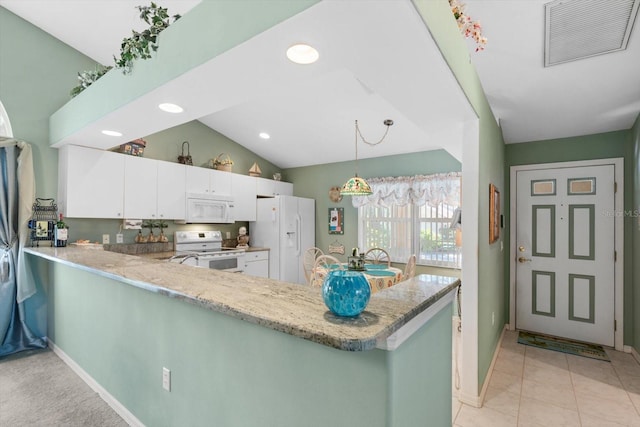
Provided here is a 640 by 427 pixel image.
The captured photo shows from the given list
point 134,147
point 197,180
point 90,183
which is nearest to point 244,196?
point 197,180

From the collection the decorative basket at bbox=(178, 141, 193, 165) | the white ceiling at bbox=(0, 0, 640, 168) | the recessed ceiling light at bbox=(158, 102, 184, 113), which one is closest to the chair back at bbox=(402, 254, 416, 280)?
the white ceiling at bbox=(0, 0, 640, 168)

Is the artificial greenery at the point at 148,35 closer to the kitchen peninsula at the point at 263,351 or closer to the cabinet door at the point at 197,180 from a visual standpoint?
the kitchen peninsula at the point at 263,351

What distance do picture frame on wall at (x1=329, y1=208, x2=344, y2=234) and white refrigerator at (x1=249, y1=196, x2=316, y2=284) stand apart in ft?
1.35

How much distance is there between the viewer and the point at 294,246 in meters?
5.40

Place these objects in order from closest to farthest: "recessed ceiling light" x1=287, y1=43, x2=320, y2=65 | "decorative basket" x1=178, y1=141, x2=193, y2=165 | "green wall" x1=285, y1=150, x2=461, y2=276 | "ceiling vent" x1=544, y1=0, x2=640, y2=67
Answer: "recessed ceiling light" x1=287, y1=43, x2=320, y2=65 → "ceiling vent" x1=544, y1=0, x2=640, y2=67 → "decorative basket" x1=178, y1=141, x2=193, y2=165 → "green wall" x1=285, y1=150, x2=461, y2=276

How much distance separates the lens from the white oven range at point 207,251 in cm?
421

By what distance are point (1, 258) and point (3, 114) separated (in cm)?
143

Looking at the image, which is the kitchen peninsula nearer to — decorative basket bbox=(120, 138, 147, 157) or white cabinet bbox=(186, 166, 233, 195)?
decorative basket bbox=(120, 138, 147, 157)

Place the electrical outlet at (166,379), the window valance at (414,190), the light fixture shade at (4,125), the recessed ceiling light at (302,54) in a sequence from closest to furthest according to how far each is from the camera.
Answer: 1. the recessed ceiling light at (302,54)
2. the electrical outlet at (166,379)
3. the light fixture shade at (4,125)
4. the window valance at (414,190)

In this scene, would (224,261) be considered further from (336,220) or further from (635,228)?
(635,228)

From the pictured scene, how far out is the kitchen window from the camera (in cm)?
439

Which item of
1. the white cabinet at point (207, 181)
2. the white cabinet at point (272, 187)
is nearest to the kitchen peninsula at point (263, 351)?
the white cabinet at point (207, 181)

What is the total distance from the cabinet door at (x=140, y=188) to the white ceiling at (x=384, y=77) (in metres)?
1.27

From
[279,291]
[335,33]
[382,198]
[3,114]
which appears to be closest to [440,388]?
[279,291]
